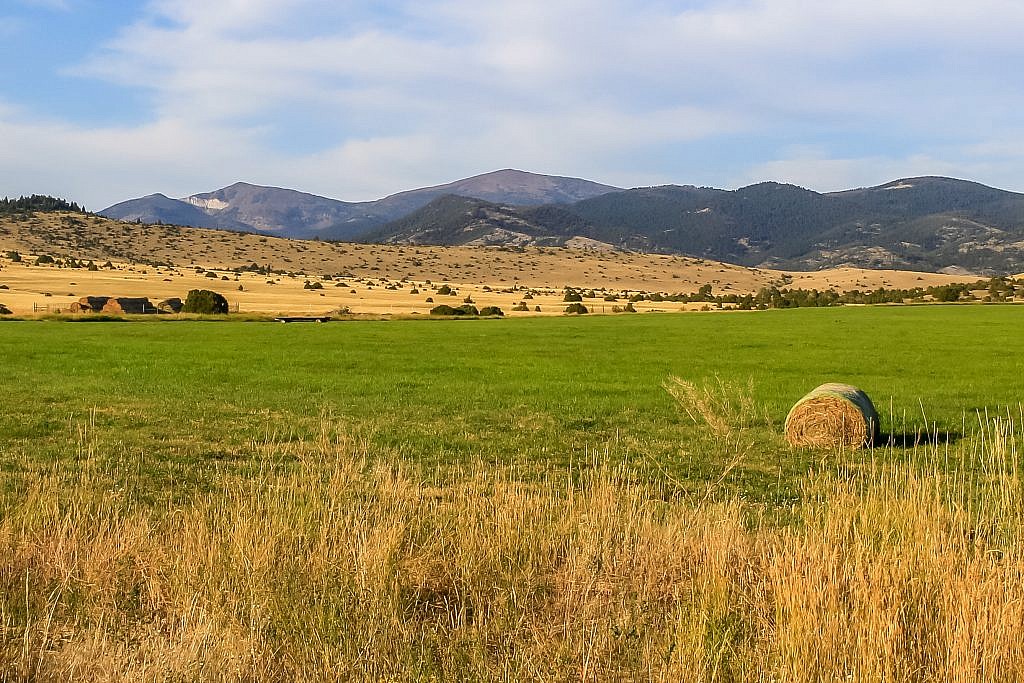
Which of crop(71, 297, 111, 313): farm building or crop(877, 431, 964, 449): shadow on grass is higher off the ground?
crop(71, 297, 111, 313): farm building

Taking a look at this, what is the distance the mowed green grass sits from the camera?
1388cm

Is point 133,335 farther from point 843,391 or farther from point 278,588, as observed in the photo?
point 278,588

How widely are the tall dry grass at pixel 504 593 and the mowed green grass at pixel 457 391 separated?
286 cm

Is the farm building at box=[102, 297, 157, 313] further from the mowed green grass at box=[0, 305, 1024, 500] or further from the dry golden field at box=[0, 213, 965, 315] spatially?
the dry golden field at box=[0, 213, 965, 315]

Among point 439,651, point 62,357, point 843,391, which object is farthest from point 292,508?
point 62,357

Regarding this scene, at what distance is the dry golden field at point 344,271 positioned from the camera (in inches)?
3147

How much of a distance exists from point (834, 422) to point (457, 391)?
32.4 feet

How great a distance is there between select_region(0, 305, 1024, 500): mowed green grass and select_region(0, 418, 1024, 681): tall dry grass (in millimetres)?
2861

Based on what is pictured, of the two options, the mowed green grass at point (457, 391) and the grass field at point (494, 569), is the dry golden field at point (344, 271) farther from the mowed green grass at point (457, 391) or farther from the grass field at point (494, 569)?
the grass field at point (494, 569)

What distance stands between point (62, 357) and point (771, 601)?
29061 millimetres

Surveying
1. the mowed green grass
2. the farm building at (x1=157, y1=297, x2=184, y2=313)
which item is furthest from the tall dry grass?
the farm building at (x1=157, y1=297, x2=184, y2=313)

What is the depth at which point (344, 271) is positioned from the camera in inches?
4850

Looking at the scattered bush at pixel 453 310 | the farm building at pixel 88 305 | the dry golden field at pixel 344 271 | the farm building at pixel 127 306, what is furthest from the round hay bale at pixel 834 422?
the dry golden field at pixel 344 271

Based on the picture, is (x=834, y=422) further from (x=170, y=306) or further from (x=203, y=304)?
(x=170, y=306)
